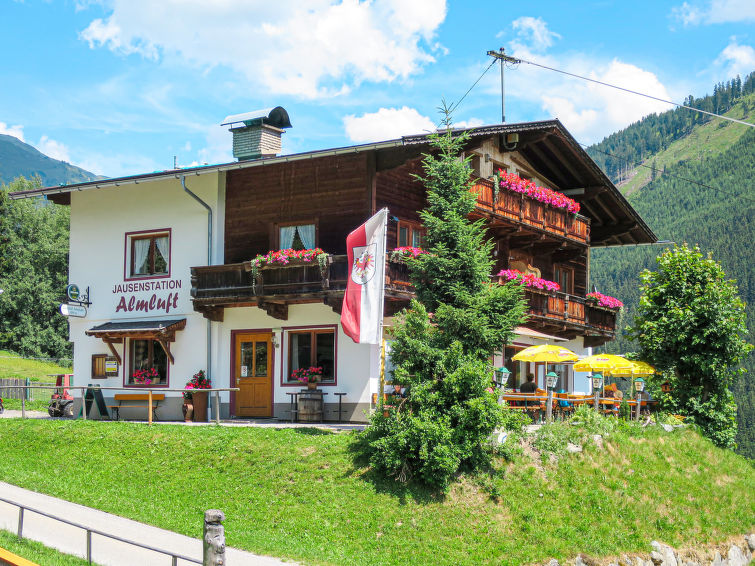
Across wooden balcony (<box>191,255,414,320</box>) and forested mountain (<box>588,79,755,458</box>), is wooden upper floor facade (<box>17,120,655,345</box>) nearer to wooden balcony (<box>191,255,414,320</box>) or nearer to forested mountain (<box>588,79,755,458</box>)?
wooden balcony (<box>191,255,414,320</box>)

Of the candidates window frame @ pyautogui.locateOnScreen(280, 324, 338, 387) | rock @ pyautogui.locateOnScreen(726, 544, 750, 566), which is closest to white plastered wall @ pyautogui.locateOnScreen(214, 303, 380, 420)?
window frame @ pyautogui.locateOnScreen(280, 324, 338, 387)

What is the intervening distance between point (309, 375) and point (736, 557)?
1103 cm

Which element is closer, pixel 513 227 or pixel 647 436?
pixel 647 436

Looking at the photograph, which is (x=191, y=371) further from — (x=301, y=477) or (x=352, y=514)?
(x=352, y=514)

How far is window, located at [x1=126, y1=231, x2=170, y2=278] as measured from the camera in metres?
25.6

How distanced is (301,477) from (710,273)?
14537mm

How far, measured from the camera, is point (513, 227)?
26.5m

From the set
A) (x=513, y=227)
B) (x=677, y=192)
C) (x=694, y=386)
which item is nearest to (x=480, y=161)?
(x=513, y=227)

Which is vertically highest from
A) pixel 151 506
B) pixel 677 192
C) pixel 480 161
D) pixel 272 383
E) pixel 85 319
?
pixel 677 192

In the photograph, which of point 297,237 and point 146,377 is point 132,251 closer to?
point 146,377

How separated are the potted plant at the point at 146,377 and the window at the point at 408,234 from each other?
815cm

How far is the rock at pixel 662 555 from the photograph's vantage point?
15.9 m

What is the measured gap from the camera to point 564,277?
32.7 m

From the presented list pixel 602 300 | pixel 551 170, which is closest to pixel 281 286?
pixel 551 170
